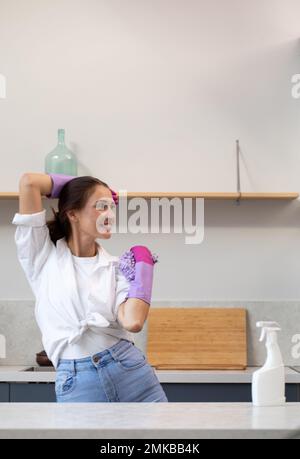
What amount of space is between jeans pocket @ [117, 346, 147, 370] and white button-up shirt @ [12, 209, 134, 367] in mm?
46

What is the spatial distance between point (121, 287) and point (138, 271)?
0.10 metres

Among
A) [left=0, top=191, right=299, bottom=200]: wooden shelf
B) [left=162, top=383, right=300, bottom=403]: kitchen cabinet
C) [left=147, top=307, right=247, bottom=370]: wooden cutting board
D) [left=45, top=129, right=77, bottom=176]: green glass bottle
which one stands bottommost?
[left=162, top=383, right=300, bottom=403]: kitchen cabinet

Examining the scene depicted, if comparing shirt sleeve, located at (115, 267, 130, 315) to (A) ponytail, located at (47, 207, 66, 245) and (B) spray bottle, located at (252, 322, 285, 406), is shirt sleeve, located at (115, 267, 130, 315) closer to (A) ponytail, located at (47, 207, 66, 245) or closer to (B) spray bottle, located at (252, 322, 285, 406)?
(A) ponytail, located at (47, 207, 66, 245)

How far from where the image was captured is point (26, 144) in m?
3.69

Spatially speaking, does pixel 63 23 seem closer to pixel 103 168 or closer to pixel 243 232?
pixel 103 168

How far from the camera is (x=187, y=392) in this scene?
3107mm

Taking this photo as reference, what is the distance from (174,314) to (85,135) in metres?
0.99

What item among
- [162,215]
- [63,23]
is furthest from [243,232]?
[63,23]

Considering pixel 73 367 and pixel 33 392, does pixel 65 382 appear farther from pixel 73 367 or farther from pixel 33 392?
pixel 33 392

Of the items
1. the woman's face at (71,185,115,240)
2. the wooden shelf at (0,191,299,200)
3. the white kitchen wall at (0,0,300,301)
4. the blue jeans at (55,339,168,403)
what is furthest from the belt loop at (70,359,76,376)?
the white kitchen wall at (0,0,300,301)

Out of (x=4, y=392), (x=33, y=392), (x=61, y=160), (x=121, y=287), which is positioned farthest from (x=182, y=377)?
(x=61, y=160)

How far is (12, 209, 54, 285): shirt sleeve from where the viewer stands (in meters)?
2.12

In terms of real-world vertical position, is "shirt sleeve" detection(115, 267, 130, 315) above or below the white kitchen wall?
A: below

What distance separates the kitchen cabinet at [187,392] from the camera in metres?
3.08
